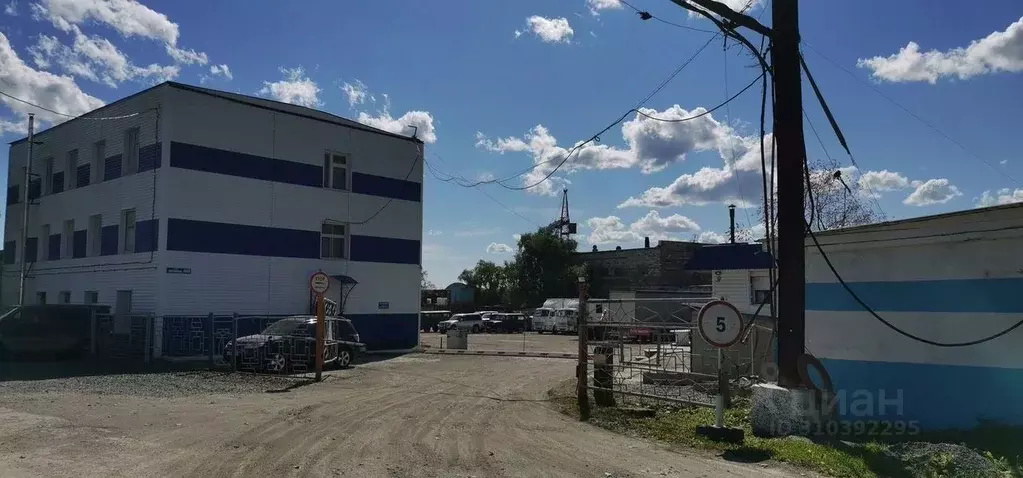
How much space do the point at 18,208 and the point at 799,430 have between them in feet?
120

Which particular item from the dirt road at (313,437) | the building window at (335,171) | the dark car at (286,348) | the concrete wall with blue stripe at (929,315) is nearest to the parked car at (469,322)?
the building window at (335,171)

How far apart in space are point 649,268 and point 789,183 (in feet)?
180

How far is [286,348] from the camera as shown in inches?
779

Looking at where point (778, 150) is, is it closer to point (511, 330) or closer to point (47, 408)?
point (47, 408)

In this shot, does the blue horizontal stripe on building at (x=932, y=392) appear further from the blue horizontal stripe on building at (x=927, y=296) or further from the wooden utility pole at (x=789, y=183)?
the wooden utility pole at (x=789, y=183)

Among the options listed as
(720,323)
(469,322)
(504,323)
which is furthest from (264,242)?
(504,323)

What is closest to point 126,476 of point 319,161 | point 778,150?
point 778,150

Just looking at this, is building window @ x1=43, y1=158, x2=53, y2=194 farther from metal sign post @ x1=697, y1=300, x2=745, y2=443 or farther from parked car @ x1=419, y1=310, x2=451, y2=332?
metal sign post @ x1=697, y1=300, x2=745, y2=443

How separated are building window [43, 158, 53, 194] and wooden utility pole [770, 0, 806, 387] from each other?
32014mm

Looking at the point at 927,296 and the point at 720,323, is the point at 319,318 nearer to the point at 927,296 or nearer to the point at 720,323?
the point at 720,323

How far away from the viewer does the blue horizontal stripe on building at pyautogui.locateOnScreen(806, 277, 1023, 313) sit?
33.2ft

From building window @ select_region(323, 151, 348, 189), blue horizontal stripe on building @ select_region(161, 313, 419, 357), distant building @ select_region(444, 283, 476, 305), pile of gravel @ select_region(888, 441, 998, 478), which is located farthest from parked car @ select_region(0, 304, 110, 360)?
distant building @ select_region(444, 283, 476, 305)

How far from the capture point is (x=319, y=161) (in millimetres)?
28359

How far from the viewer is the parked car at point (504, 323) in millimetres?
51938
